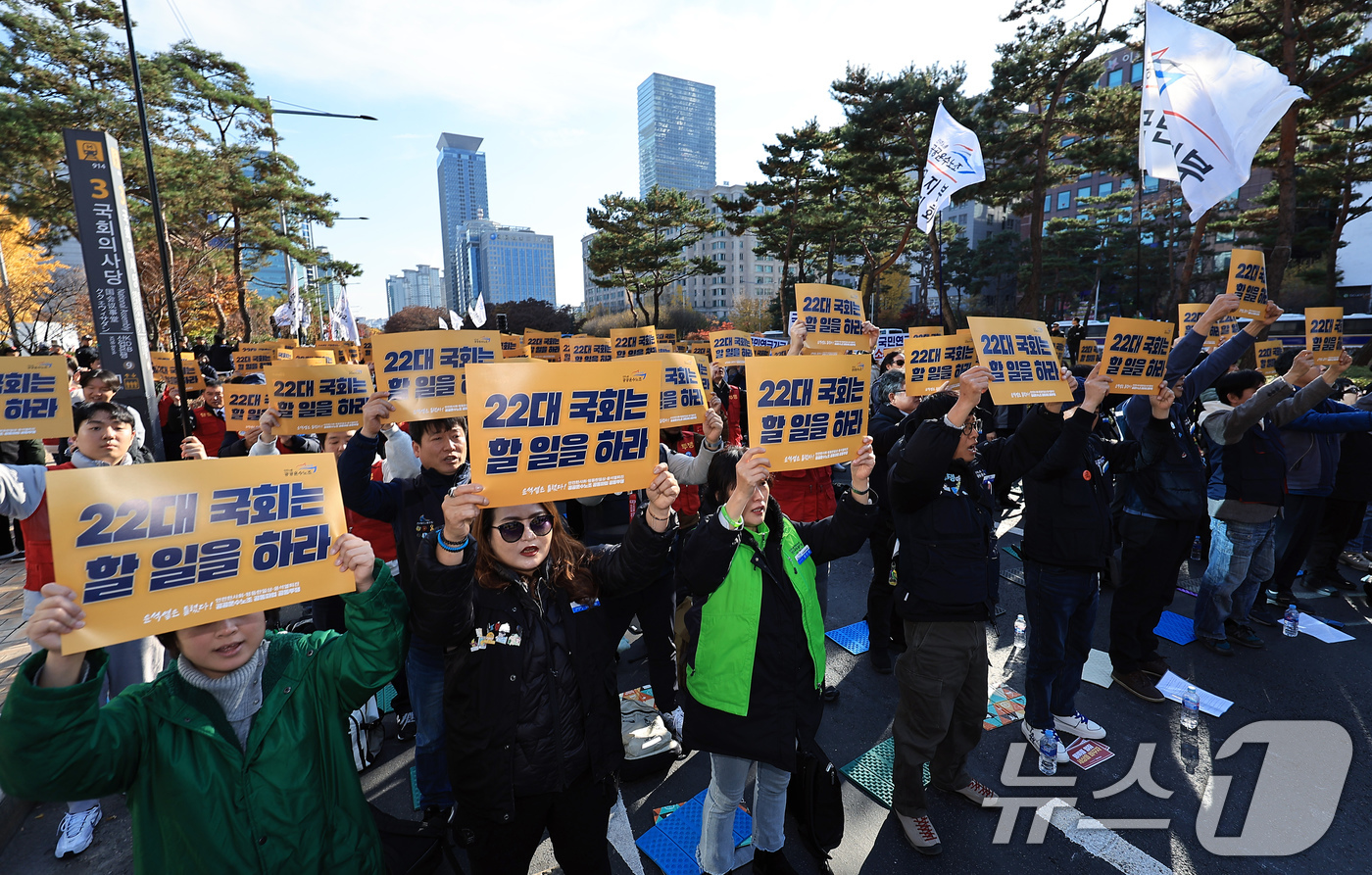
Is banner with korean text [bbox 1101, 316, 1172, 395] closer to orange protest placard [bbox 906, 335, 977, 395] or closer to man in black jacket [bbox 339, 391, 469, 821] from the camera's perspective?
orange protest placard [bbox 906, 335, 977, 395]

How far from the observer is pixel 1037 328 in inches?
152

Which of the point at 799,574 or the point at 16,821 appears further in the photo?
the point at 16,821

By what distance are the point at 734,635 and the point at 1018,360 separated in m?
2.46

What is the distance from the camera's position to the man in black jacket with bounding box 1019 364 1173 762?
3.84 m

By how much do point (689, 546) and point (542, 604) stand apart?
26.6 inches

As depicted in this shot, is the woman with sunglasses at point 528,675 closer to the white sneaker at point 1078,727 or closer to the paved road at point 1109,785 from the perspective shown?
the paved road at point 1109,785

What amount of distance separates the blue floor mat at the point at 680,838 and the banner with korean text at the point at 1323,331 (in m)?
6.56

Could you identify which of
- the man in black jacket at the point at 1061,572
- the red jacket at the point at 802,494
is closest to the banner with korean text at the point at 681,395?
the red jacket at the point at 802,494

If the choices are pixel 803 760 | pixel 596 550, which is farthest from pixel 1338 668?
pixel 596 550

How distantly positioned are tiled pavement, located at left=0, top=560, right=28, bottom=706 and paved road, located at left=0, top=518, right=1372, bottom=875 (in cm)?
193

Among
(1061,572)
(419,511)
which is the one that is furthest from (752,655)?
(1061,572)

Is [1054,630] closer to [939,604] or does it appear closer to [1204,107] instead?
[939,604]

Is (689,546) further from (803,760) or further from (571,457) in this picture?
(803,760)

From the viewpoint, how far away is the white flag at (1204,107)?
4660 millimetres
